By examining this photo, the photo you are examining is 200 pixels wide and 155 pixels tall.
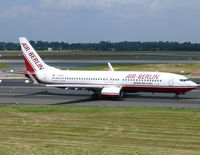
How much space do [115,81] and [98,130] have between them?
20.6 meters

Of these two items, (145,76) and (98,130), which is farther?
(145,76)

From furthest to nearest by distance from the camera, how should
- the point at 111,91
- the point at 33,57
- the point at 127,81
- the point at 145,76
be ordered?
1. the point at 33,57
2. the point at 127,81
3. the point at 145,76
4. the point at 111,91

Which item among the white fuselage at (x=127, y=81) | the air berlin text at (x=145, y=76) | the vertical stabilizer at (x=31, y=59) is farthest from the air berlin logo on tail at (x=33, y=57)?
the air berlin text at (x=145, y=76)

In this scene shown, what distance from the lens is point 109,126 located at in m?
32.8

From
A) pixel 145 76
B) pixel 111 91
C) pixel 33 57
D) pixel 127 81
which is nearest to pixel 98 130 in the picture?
pixel 111 91

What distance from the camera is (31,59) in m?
55.9

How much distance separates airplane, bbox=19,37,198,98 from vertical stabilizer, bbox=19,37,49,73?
1.13ft

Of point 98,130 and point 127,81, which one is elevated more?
point 127,81

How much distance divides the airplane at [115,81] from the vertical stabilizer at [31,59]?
34 centimetres

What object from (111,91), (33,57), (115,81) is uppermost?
(33,57)

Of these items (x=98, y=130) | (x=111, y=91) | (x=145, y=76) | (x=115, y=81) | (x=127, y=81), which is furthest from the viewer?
(x=115, y=81)

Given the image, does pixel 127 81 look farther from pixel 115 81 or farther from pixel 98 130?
pixel 98 130

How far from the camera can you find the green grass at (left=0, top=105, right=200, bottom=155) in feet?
82.5

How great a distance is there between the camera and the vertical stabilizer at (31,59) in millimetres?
55656
